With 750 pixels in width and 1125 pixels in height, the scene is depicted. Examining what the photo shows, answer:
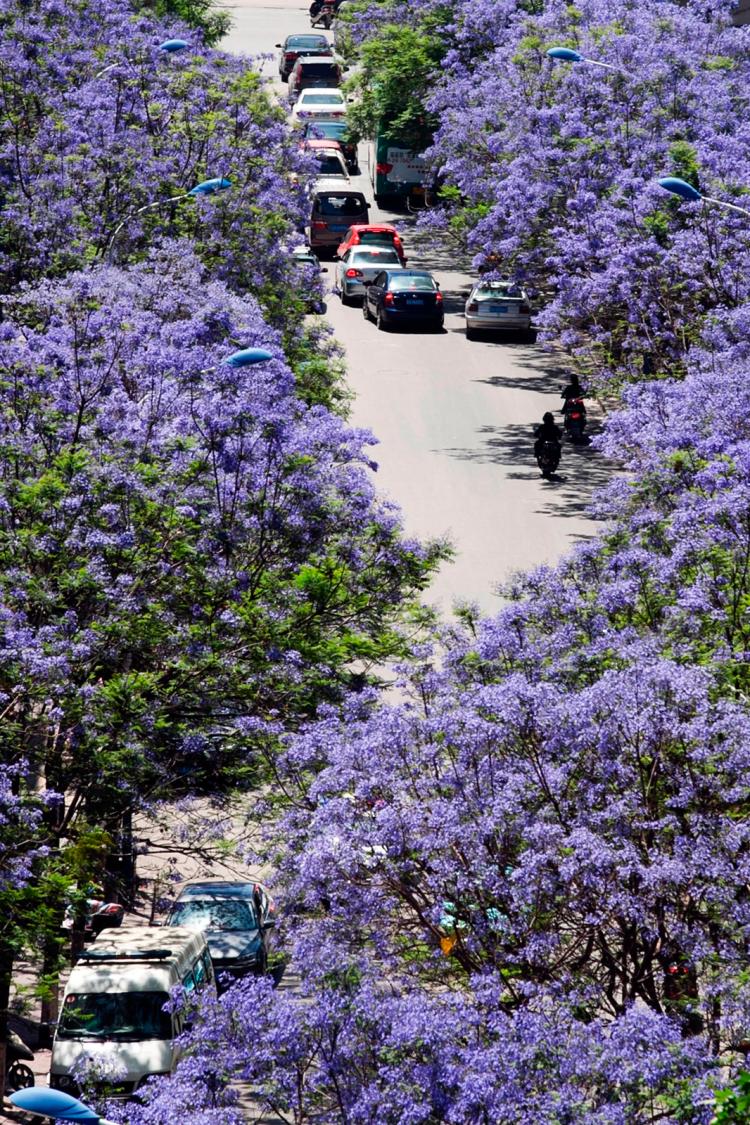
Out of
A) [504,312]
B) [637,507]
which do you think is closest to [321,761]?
[637,507]

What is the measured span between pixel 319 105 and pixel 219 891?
41.7 metres

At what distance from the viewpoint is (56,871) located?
53.6 ft

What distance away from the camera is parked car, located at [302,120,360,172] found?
58375 millimetres

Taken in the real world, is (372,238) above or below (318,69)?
below

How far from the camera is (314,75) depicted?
213 feet

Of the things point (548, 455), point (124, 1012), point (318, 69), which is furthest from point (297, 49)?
point (124, 1012)

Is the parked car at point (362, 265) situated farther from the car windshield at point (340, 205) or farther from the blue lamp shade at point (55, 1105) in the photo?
the blue lamp shade at point (55, 1105)

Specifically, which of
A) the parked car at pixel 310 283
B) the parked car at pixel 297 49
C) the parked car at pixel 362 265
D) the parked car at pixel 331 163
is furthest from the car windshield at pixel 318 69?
the parked car at pixel 310 283

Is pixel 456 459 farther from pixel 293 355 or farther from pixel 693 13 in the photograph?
pixel 693 13

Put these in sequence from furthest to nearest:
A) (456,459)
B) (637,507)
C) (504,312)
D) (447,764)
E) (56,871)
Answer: (504,312), (456,459), (637,507), (56,871), (447,764)

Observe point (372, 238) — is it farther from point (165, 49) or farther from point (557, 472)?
point (165, 49)

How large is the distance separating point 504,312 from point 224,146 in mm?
13165

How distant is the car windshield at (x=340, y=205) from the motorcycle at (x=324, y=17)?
31.7 metres

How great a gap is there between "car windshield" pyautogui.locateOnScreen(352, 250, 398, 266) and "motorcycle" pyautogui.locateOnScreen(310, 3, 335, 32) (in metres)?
35.9
